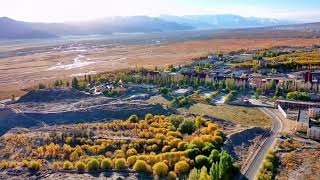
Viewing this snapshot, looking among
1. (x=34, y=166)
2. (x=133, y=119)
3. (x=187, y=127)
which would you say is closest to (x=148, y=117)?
(x=133, y=119)

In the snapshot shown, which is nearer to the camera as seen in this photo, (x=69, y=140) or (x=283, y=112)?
(x=69, y=140)

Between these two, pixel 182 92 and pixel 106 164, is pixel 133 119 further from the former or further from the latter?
pixel 182 92

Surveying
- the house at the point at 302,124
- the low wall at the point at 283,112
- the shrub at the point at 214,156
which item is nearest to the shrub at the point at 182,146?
the shrub at the point at 214,156

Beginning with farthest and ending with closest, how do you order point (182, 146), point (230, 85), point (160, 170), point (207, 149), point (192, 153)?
point (230, 85)
point (182, 146)
point (207, 149)
point (192, 153)
point (160, 170)

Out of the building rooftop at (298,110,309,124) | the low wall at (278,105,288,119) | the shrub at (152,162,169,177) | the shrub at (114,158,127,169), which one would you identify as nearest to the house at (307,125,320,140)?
the building rooftop at (298,110,309,124)

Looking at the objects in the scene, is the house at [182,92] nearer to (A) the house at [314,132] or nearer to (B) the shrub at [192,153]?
(A) the house at [314,132]
